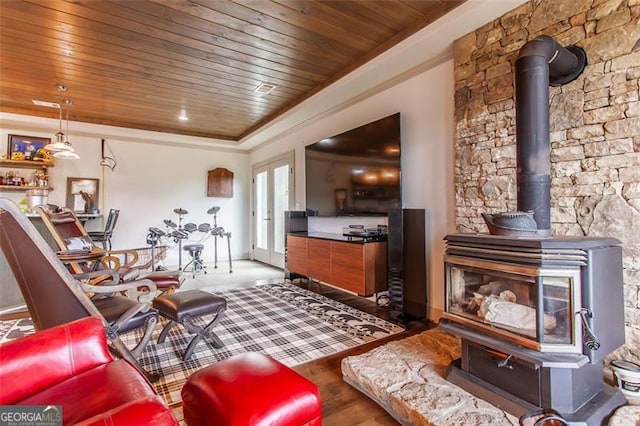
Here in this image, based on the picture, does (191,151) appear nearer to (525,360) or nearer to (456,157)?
(456,157)

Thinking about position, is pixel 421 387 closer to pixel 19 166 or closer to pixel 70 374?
pixel 70 374

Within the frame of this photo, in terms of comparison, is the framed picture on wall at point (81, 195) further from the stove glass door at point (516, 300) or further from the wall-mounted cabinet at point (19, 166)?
the stove glass door at point (516, 300)

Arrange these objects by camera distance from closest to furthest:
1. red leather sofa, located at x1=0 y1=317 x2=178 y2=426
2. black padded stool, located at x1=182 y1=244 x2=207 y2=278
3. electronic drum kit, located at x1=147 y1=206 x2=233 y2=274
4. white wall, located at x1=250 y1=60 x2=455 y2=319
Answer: red leather sofa, located at x1=0 y1=317 x2=178 y2=426 < white wall, located at x1=250 y1=60 x2=455 y2=319 < black padded stool, located at x1=182 y1=244 x2=207 y2=278 < electronic drum kit, located at x1=147 y1=206 x2=233 y2=274

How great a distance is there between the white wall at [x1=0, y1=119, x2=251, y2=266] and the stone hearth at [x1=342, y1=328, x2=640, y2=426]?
523 cm

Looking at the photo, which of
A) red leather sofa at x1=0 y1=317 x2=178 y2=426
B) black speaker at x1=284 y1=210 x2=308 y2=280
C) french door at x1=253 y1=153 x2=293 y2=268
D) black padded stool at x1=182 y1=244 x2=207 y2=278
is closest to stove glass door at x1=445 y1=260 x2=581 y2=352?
red leather sofa at x1=0 y1=317 x2=178 y2=426

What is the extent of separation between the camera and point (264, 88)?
12.9 feet

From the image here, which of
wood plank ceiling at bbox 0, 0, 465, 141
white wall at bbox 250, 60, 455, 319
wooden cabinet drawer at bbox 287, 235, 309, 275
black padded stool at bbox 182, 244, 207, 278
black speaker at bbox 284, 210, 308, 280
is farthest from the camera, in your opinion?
black padded stool at bbox 182, 244, 207, 278

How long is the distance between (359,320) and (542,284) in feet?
5.96

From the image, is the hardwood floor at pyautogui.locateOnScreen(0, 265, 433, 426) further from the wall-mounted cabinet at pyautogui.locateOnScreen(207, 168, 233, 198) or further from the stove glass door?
the wall-mounted cabinet at pyautogui.locateOnScreen(207, 168, 233, 198)

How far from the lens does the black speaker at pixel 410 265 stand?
2.87 m

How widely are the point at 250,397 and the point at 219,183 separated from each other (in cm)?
→ 591

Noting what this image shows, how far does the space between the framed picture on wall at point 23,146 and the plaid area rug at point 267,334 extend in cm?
328

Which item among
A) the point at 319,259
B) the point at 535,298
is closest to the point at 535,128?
the point at 535,298

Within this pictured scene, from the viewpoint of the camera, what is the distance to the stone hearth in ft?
4.70
